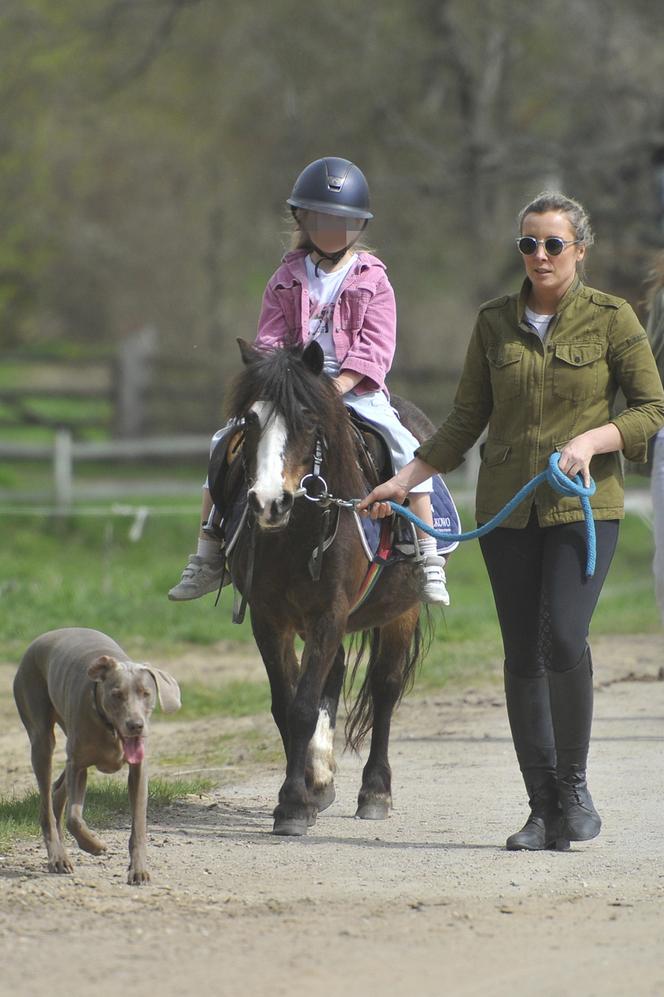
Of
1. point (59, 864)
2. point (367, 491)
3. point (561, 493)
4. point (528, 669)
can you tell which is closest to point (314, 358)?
point (367, 491)

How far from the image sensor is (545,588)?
5543 mm

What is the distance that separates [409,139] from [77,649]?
19.2 meters

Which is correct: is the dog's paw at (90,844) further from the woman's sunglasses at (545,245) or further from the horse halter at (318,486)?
the woman's sunglasses at (545,245)

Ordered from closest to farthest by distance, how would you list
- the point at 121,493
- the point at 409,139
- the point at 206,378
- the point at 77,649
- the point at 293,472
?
the point at 77,649 → the point at 293,472 → the point at 121,493 → the point at 409,139 → the point at 206,378

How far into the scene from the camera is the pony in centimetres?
612

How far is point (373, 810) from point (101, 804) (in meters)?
1.13

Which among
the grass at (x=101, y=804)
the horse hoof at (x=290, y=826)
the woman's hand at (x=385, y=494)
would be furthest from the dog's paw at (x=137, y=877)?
the woman's hand at (x=385, y=494)

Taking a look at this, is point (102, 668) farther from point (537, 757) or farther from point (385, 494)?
point (537, 757)

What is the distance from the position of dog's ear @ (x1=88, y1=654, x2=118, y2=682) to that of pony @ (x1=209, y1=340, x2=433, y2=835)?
1014 millimetres

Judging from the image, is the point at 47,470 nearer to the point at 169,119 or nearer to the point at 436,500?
the point at 169,119

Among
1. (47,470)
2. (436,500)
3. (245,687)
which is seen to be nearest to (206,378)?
(47,470)

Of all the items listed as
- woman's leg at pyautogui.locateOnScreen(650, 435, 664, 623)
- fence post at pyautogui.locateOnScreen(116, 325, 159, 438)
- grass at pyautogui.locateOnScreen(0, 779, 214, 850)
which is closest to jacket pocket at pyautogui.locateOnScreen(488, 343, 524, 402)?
woman's leg at pyautogui.locateOnScreen(650, 435, 664, 623)

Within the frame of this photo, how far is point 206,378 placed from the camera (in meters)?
27.8

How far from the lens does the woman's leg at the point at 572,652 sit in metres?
5.49
